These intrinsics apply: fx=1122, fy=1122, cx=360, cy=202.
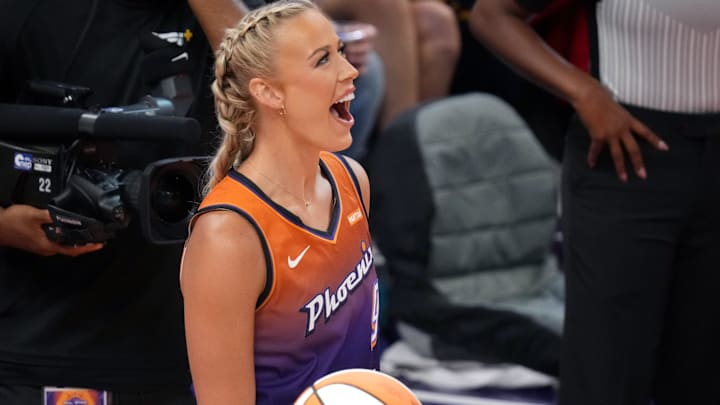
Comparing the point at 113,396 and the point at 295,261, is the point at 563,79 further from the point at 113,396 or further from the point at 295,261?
the point at 113,396

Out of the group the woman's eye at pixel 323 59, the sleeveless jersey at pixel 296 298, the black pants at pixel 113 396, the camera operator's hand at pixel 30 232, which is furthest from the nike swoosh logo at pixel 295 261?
the black pants at pixel 113 396

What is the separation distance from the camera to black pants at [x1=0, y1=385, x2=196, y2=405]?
86.5 inches

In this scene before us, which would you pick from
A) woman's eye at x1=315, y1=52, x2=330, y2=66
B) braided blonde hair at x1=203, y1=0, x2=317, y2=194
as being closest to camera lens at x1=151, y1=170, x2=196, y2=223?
braided blonde hair at x1=203, y1=0, x2=317, y2=194

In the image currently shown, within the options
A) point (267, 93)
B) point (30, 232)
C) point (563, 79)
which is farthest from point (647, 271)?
point (30, 232)

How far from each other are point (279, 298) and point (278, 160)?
0.24 meters

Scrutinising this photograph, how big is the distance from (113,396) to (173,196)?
1.50 ft

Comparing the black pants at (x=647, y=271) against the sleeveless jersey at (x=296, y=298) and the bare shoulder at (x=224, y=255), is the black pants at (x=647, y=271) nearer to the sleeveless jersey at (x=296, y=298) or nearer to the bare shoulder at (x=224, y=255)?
the sleeveless jersey at (x=296, y=298)

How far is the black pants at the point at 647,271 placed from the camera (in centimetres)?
237

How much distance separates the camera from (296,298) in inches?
72.9

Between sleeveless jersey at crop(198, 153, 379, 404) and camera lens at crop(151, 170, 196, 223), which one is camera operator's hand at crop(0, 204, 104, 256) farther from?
sleeveless jersey at crop(198, 153, 379, 404)

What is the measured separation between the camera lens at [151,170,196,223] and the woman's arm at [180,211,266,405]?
18 cm

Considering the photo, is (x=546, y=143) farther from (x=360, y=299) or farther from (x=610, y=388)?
(x=360, y=299)

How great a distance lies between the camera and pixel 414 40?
5.36 meters

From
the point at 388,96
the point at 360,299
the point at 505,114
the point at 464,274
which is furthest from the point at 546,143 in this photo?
the point at 360,299
